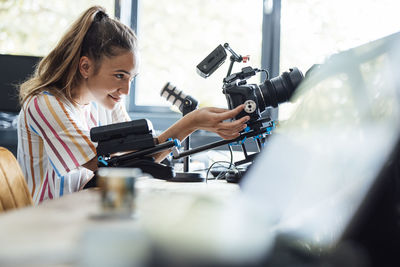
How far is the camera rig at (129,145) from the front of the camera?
1017 mm

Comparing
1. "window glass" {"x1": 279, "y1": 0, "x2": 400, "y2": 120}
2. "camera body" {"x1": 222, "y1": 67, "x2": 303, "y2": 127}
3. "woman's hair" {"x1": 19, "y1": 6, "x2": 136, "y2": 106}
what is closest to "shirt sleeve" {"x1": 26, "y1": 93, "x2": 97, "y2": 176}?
"woman's hair" {"x1": 19, "y1": 6, "x2": 136, "y2": 106}

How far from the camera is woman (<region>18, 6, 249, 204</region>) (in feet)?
3.93

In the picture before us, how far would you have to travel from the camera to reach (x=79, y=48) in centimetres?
134

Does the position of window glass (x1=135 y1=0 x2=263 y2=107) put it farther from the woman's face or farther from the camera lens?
the camera lens

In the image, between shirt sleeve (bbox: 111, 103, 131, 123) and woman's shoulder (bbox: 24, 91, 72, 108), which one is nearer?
woman's shoulder (bbox: 24, 91, 72, 108)

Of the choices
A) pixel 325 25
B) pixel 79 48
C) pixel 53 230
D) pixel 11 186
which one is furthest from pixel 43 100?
pixel 325 25

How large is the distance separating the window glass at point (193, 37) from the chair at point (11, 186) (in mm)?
1720

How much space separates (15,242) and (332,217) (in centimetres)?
41

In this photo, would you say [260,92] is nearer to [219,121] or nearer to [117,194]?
[219,121]

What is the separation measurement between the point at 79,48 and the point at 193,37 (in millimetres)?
1377

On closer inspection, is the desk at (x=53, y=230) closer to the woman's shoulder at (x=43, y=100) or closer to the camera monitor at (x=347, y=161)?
the camera monitor at (x=347, y=161)

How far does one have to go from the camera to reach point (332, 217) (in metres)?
0.54

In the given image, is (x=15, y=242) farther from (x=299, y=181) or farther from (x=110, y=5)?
(x=110, y=5)

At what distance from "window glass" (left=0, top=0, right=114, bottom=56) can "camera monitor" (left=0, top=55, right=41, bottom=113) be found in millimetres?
494
